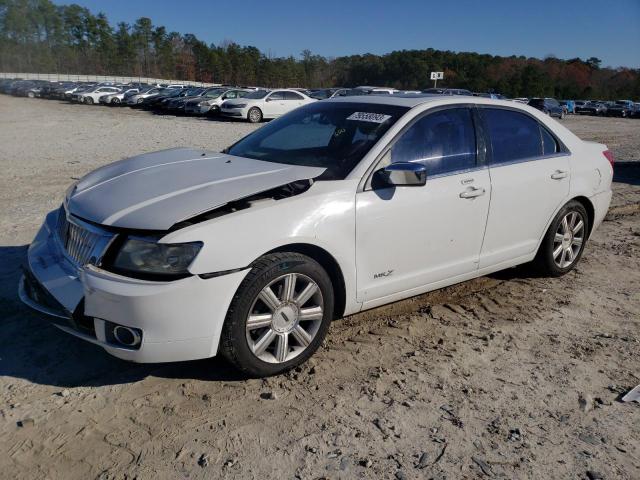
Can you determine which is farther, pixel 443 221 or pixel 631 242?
pixel 631 242

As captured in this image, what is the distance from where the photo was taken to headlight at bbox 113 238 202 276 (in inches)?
109

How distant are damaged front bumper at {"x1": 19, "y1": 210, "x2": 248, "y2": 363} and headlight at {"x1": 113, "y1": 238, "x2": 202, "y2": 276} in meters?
0.06

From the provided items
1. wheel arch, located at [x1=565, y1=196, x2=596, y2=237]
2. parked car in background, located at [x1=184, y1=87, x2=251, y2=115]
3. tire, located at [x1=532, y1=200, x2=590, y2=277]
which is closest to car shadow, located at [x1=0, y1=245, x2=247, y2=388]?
tire, located at [x1=532, y1=200, x2=590, y2=277]

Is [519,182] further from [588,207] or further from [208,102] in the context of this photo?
[208,102]

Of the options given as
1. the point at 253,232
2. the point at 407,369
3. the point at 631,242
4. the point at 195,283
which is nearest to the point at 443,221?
the point at 407,369

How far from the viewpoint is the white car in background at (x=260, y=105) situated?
965 inches

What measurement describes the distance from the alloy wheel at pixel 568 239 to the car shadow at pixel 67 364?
3.20 meters

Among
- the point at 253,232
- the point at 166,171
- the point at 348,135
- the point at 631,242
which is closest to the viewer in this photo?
the point at 253,232

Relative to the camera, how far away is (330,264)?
3340mm

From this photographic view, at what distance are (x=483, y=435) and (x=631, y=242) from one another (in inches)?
184

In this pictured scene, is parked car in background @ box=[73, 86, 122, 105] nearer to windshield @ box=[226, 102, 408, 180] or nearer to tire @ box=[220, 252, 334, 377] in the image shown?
windshield @ box=[226, 102, 408, 180]

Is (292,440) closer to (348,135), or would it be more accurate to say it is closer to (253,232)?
(253,232)

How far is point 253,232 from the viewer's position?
2.94 meters

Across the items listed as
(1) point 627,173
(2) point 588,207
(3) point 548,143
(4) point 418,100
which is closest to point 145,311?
(4) point 418,100
